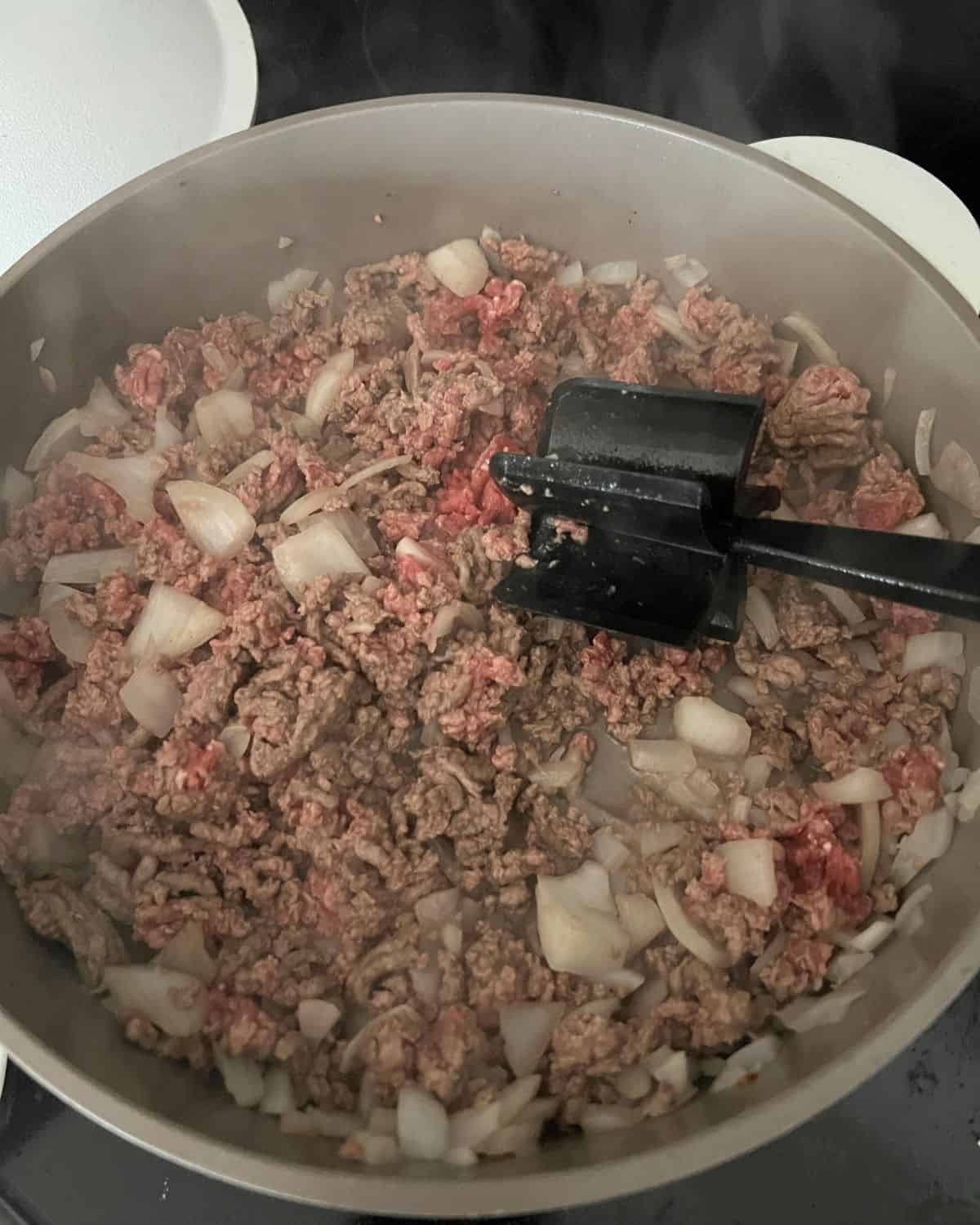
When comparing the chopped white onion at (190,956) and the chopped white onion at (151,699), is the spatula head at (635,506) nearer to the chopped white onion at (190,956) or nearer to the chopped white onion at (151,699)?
the chopped white onion at (151,699)

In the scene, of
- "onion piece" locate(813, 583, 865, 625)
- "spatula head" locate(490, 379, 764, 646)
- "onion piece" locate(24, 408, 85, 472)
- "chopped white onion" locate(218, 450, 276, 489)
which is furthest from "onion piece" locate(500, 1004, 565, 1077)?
"onion piece" locate(24, 408, 85, 472)

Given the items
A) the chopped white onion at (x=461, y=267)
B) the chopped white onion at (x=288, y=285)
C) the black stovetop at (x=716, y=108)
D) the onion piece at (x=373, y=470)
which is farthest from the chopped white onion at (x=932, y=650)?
the chopped white onion at (x=288, y=285)

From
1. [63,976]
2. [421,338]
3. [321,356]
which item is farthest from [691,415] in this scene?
[63,976]

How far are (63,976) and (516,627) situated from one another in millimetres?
860

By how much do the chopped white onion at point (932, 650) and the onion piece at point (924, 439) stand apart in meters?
0.29

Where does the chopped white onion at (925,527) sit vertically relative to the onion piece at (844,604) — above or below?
above

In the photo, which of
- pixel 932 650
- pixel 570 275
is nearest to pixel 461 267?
pixel 570 275

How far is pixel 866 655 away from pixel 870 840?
0.35 metres

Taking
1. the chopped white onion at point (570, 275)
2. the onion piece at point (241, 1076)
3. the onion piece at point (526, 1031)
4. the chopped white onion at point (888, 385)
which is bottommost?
the onion piece at point (526, 1031)

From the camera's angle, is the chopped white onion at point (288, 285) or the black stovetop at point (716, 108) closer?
the black stovetop at point (716, 108)

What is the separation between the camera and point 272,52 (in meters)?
2.14

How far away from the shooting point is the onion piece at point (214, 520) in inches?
70.2

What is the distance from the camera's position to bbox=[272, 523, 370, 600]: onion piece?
5.69ft

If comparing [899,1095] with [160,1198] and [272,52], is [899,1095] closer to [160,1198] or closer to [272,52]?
[160,1198]
